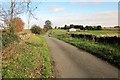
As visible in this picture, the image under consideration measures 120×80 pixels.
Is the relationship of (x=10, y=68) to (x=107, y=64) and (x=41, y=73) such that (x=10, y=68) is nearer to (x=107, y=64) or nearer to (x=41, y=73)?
(x=41, y=73)

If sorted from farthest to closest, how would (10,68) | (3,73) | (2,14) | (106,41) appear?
1. (2,14)
2. (106,41)
3. (10,68)
4. (3,73)

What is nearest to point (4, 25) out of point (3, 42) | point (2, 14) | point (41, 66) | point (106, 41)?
point (2, 14)

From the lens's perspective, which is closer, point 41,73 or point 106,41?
point 41,73

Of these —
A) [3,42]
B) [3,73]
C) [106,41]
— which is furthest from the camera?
[106,41]

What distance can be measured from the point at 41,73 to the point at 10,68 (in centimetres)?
196

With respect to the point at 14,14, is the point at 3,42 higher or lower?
lower

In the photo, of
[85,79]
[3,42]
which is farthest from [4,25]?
[85,79]

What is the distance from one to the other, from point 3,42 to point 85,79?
1249 centimetres

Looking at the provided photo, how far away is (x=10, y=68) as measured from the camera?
13.2 meters

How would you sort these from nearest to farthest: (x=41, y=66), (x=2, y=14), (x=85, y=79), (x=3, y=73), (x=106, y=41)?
1. (x=85, y=79)
2. (x=3, y=73)
3. (x=41, y=66)
4. (x=106, y=41)
5. (x=2, y=14)

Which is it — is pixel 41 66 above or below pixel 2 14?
below

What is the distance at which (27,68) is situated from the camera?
1327cm

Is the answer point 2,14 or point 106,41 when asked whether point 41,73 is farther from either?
point 2,14

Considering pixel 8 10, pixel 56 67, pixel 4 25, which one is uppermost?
pixel 8 10
